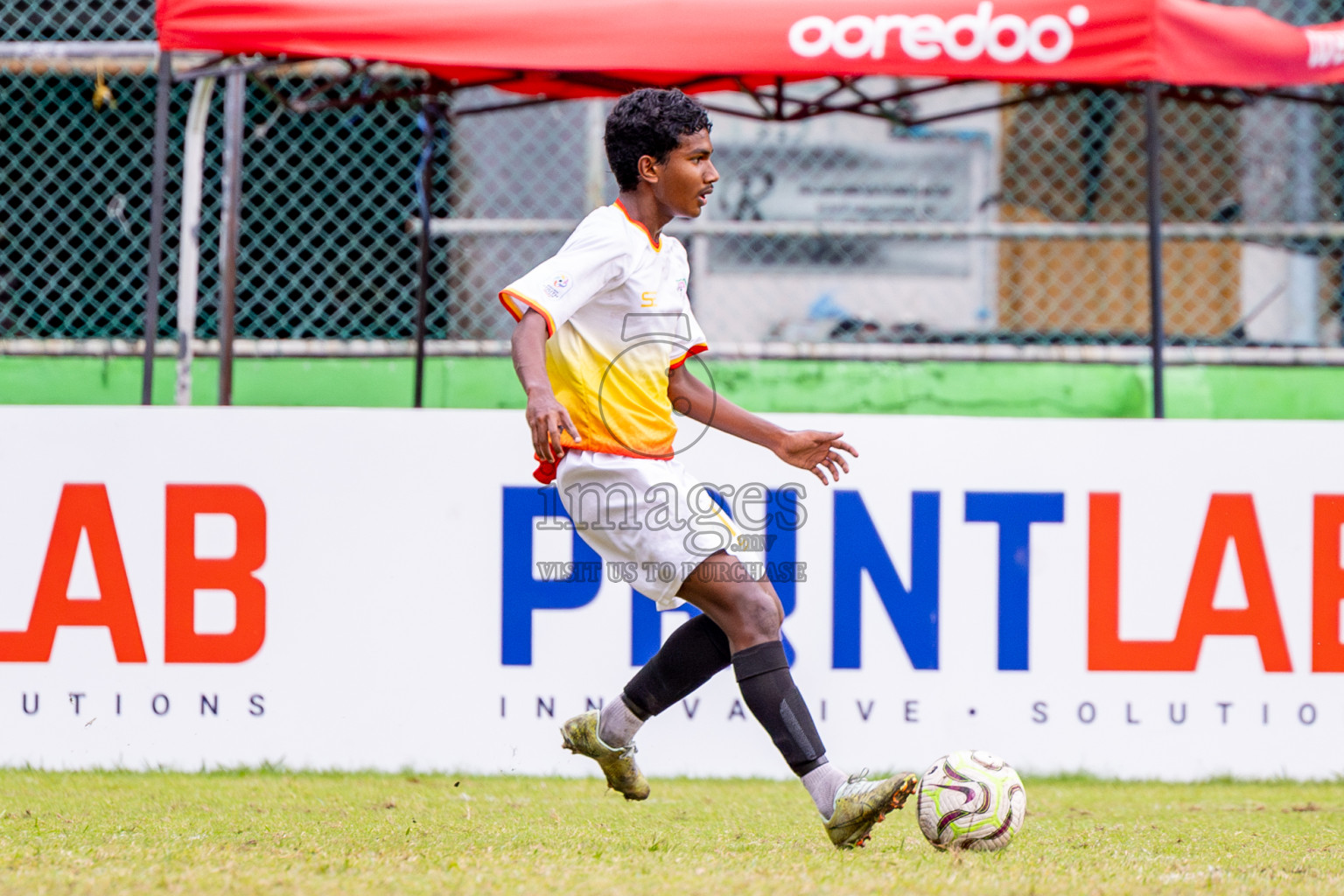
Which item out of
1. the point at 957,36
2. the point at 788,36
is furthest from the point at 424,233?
the point at 957,36

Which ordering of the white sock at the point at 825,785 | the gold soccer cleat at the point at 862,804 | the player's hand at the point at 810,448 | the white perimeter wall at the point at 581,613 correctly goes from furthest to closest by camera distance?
the white perimeter wall at the point at 581,613 < the player's hand at the point at 810,448 < the white sock at the point at 825,785 < the gold soccer cleat at the point at 862,804

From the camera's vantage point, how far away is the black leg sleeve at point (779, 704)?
3.21 m

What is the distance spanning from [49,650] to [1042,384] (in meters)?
4.27

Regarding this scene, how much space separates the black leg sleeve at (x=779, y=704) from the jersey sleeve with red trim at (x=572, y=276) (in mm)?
869

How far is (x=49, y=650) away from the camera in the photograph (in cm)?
462

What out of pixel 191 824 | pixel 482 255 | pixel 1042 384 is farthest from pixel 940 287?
pixel 191 824

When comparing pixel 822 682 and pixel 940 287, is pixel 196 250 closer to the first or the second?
pixel 822 682

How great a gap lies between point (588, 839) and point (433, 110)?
3.82m

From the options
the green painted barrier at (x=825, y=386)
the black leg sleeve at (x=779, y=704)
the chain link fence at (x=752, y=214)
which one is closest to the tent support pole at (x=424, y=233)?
the green painted barrier at (x=825, y=386)

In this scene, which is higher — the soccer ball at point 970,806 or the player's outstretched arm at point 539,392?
the player's outstretched arm at point 539,392

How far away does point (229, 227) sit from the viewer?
575 cm

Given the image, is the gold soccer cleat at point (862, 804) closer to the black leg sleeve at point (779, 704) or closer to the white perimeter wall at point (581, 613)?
the black leg sleeve at point (779, 704)

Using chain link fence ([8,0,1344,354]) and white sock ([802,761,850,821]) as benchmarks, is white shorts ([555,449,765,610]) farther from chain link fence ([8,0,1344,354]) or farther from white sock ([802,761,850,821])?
chain link fence ([8,0,1344,354])

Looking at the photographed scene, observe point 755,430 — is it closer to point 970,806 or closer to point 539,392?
point 539,392
